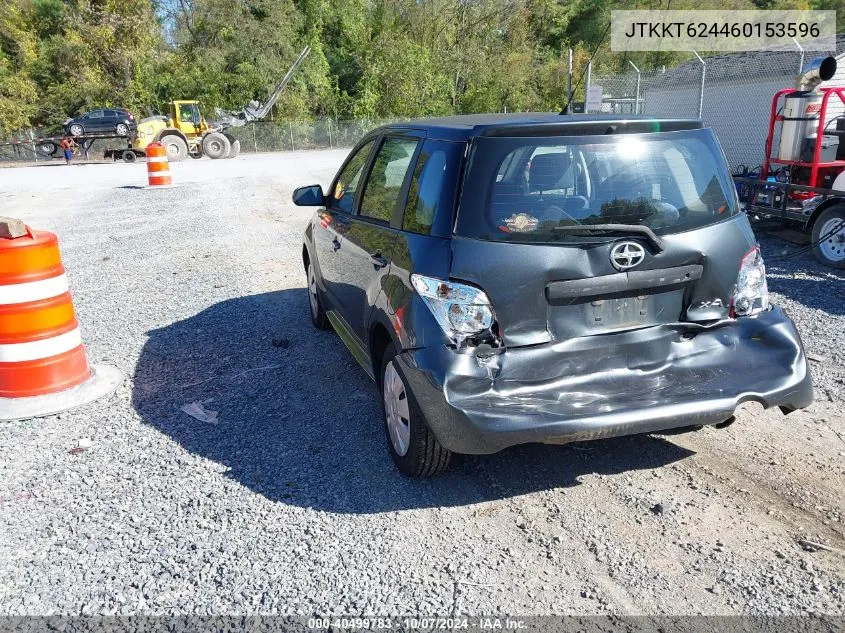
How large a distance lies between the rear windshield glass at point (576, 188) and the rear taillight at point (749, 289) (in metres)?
0.27

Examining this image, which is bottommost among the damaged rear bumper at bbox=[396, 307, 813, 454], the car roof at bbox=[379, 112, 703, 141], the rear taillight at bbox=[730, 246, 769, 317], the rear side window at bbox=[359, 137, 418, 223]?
the damaged rear bumper at bbox=[396, 307, 813, 454]

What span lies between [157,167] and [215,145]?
1518 centimetres

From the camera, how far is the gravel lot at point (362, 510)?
9.26ft

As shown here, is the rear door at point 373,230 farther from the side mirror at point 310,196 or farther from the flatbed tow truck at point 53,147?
the flatbed tow truck at point 53,147

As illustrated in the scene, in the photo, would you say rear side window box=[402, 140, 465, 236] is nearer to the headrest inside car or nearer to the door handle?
the door handle

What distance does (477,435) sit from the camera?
10.0 feet

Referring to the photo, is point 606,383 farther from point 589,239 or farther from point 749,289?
point 749,289

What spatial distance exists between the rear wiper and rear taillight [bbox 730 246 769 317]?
22.6 inches

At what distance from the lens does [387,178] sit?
13.9 feet

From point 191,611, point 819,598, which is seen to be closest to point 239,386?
point 191,611

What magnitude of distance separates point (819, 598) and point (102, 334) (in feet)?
19.2

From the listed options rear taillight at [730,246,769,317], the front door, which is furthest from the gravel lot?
rear taillight at [730,246,769,317]

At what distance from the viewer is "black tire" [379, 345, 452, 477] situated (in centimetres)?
337

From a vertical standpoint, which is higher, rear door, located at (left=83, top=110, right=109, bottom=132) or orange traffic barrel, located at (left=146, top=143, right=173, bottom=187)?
rear door, located at (left=83, top=110, right=109, bottom=132)
